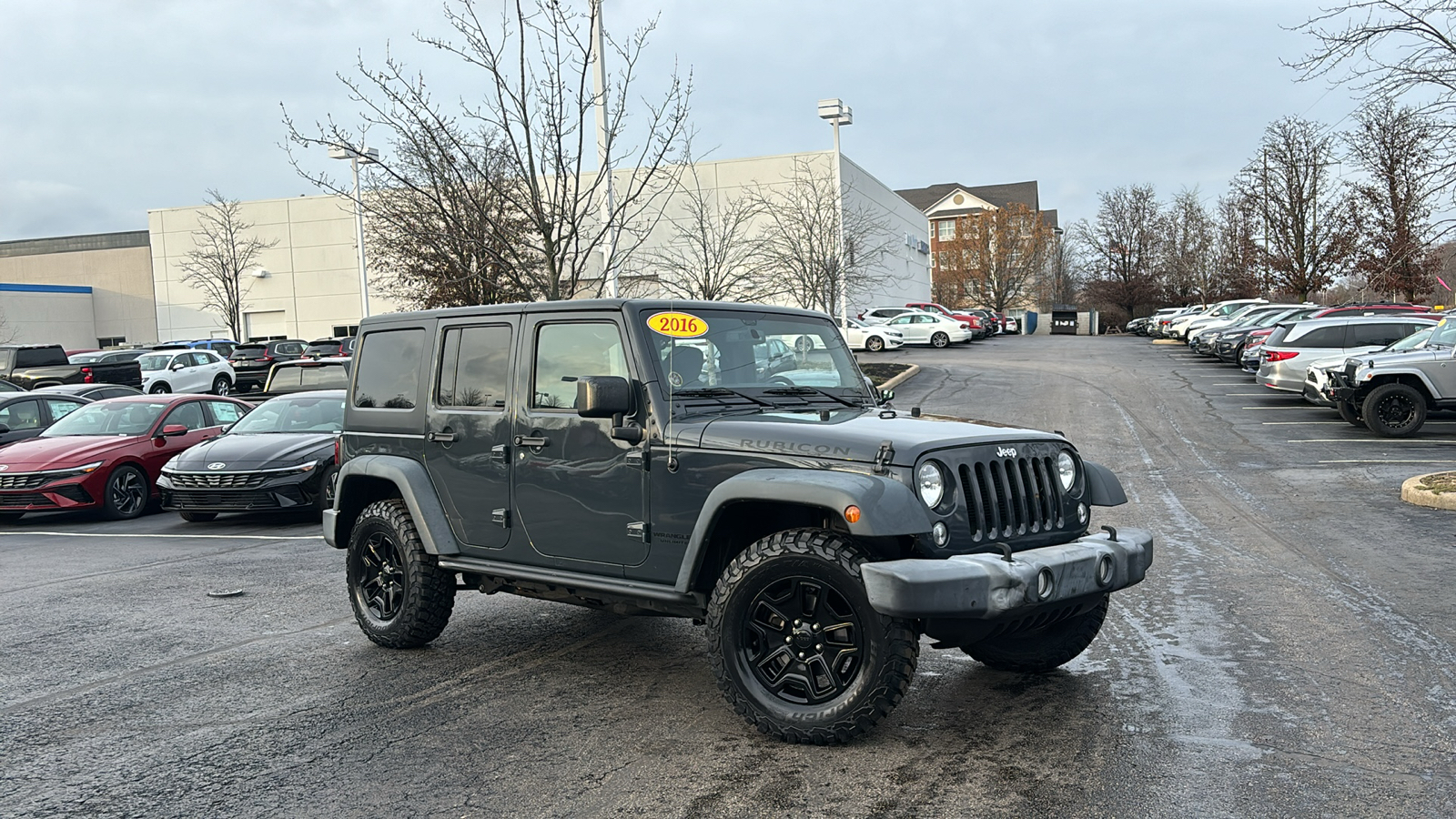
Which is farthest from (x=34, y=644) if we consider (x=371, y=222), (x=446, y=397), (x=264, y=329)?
(x=264, y=329)

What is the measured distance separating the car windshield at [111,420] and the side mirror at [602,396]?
11.5 m

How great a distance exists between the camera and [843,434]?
4.84 metres

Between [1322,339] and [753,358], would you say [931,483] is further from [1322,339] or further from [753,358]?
[1322,339]

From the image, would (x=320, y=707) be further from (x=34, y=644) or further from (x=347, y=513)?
(x=34, y=644)

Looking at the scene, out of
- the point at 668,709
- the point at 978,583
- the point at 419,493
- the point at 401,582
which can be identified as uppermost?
the point at 419,493

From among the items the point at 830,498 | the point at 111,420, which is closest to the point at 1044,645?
the point at 830,498

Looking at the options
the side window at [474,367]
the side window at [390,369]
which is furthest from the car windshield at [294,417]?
the side window at [474,367]

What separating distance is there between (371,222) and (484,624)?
37284 mm

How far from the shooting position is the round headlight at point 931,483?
4.64m

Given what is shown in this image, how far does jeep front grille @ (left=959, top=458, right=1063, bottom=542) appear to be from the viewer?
15.8ft

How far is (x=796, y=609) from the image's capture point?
4.86 meters

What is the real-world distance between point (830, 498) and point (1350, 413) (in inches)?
692

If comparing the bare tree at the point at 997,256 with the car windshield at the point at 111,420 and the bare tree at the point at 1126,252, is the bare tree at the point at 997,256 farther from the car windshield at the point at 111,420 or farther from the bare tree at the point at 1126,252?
the car windshield at the point at 111,420

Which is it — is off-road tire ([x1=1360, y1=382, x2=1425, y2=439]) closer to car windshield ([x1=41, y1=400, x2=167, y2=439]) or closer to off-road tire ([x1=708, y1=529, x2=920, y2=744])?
off-road tire ([x1=708, y1=529, x2=920, y2=744])
